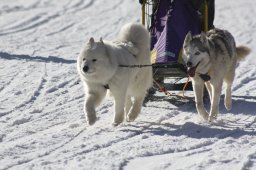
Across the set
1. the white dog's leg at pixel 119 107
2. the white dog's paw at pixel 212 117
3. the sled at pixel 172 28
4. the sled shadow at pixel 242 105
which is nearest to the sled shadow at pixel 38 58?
the sled at pixel 172 28

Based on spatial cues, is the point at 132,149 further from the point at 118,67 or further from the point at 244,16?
the point at 244,16

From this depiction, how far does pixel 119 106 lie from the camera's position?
6.24 m

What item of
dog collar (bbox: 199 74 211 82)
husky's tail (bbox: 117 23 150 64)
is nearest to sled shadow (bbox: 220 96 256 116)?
dog collar (bbox: 199 74 211 82)

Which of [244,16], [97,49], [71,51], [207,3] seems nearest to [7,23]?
[71,51]

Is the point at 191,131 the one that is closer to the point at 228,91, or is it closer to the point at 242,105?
the point at 228,91

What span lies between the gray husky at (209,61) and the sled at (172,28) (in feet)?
1.97

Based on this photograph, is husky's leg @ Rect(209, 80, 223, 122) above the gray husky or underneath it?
underneath

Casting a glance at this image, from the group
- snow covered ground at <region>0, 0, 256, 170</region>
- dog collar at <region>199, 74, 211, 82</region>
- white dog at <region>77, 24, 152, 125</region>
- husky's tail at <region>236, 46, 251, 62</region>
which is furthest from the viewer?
husky's tail at <region>236, 46, 251, 62</region>

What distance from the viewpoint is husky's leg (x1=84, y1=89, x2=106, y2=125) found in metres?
6.07

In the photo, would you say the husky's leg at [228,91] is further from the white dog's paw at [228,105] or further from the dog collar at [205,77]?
the dog collar at [205,77]

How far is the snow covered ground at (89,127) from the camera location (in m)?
4.71

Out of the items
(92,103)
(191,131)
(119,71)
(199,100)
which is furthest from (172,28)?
(191,131)

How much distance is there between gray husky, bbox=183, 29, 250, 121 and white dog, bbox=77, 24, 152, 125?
58cm

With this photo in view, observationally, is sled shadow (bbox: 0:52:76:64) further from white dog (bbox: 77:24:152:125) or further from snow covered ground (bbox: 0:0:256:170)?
white dog (bbox: 77:24:152:125)
